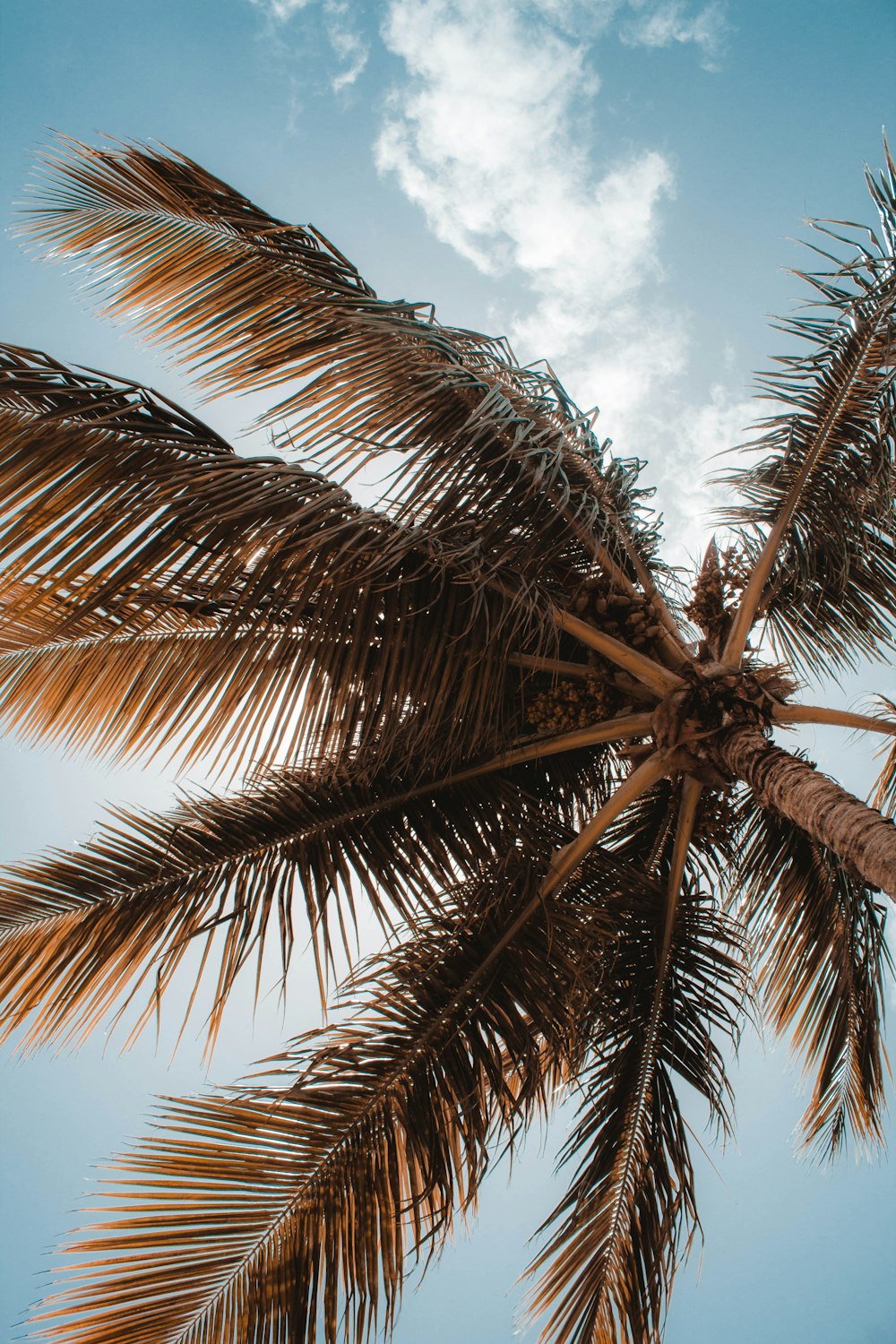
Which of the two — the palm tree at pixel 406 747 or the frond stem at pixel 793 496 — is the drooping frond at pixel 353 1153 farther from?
the frond stem at pixel 793 496

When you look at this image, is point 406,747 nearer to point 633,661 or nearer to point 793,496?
point 633,661

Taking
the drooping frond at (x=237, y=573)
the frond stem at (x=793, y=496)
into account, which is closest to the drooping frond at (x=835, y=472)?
the frond stem at (x=793, y=496)

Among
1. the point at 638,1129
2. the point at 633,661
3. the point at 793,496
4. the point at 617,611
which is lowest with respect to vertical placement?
the point at 638,1129

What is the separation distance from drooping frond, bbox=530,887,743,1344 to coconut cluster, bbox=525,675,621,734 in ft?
3.32

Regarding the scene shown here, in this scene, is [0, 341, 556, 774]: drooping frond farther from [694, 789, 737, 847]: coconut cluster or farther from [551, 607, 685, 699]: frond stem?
[694, 789, 737, 847]: coconut cluster

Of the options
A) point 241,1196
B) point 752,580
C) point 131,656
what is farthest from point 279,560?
point 752,580

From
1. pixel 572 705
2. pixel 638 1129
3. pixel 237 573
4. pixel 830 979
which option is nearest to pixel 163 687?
pixel 237 573

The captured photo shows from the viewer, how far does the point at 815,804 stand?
303cm

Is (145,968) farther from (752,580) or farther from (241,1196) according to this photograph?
(752,580)

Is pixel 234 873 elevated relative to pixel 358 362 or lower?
lower

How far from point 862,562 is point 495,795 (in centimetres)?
238

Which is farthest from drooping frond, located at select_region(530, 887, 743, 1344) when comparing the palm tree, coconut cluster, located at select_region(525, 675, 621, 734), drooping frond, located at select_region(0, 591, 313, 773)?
drooping frond, located at select_region(0, 591, 313, 773)

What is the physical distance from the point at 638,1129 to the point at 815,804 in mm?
1705

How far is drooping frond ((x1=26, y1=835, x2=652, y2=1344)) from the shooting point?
248 cm
